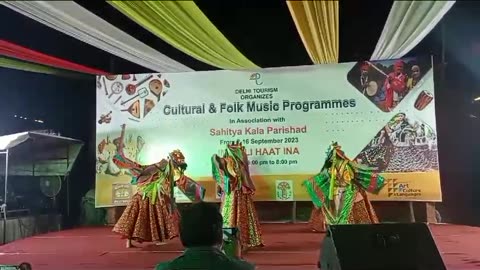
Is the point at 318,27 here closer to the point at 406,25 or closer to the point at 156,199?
the point at 406,25

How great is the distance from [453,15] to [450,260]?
58.5 inches

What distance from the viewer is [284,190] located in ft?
14.4

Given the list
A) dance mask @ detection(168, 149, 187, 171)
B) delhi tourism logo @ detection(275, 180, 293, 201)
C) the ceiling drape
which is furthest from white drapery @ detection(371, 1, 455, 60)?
the ceiling drape

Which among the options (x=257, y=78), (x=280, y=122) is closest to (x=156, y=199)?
(x=280, y=122)

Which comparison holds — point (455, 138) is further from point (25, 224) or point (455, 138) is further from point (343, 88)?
point (25, 224)

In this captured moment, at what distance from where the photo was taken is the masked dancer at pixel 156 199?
4121mm

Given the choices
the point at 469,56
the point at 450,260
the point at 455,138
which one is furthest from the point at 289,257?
the point at 469,56

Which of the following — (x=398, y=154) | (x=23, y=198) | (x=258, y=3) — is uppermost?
(x=258, y=3)

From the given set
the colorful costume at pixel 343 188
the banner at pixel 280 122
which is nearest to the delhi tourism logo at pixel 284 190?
the banner at pixel 280 122

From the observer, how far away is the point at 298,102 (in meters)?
4.31

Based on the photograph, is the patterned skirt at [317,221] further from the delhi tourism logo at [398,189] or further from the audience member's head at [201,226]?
the audience member's head at [201,226]

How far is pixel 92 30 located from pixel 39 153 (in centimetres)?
142

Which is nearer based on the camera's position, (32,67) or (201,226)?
(201,226)

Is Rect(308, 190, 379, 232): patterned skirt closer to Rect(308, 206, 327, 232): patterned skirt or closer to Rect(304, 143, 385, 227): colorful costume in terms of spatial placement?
Answer: Rect(304, 143, 385, 227): colorful costume
